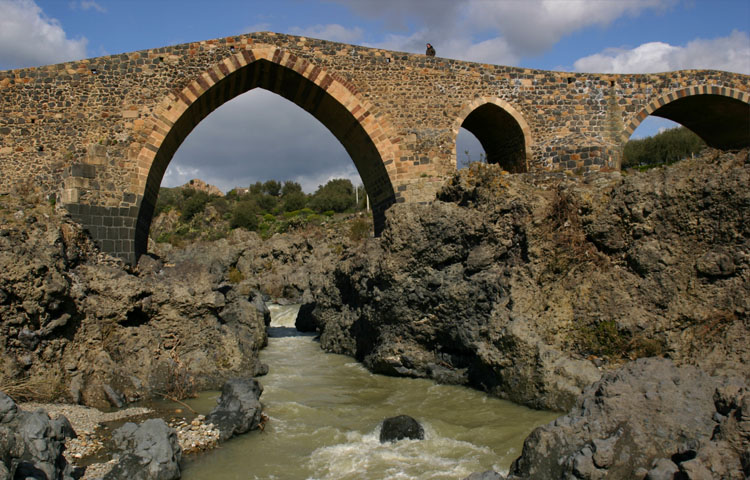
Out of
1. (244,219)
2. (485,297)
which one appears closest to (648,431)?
(485,297)

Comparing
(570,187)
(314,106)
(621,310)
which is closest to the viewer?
(621,310)

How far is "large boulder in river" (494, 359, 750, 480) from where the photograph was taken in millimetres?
3020

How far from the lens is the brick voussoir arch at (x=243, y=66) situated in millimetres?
10734

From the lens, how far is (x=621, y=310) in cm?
638

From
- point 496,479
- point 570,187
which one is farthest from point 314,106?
point 496,479

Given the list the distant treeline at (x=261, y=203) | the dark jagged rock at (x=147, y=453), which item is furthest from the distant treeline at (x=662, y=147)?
the dark jagged rock at (x=147, y=453)

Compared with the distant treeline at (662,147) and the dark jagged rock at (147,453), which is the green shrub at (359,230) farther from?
the dark jagged rock at (147,453)

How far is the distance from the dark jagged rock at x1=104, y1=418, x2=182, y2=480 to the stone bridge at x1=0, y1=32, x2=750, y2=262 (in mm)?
6094

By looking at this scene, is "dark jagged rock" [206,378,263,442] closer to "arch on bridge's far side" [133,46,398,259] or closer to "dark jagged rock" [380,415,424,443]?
"dark jagged rock" [380,415,424,443]

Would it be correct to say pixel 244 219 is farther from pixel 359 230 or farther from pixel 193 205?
pixel 359 230

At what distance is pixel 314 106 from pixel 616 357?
8931 mm

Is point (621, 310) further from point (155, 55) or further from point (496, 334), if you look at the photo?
point (155, 55)

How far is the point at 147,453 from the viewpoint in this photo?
443 cm

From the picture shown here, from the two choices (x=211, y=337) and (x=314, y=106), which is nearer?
(x=211, y=337)
